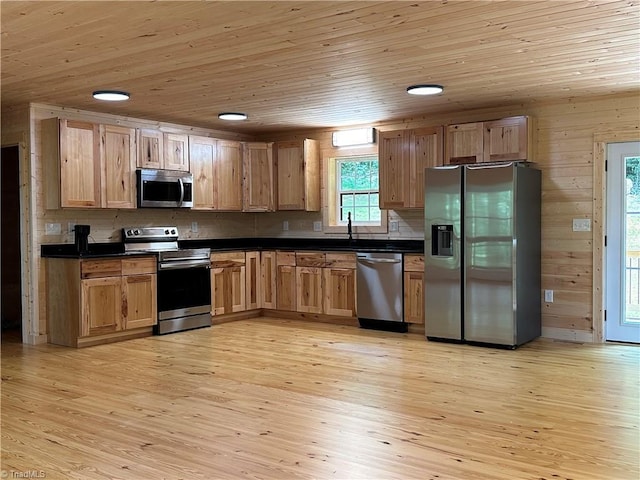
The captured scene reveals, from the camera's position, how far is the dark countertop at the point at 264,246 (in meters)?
6.13

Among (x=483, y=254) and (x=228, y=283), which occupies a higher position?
(x=483, y=254)

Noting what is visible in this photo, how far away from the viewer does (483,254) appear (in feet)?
18.9

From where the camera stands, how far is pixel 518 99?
5965mm

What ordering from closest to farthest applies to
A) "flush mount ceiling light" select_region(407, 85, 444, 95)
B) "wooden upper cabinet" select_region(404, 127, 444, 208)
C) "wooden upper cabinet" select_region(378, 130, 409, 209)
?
"flush mount ceiling light" select_region(407, 85, 444, 95) < "wooden upper cabinet" select_region(404, 127, 444, 208) < "wooden upper cabinet" select_region(378, 130, 409, 209)

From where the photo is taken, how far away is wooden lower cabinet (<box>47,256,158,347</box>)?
5.87m

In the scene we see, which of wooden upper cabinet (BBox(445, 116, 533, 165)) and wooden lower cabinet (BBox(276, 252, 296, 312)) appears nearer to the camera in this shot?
wooden upper cabinet (BBox(445, 116, 533, 165))

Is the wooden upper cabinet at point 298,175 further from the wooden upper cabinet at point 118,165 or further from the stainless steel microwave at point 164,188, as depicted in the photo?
the wooden upper cabinet at point 118,165

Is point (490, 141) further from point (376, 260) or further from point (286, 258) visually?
point (286, 258)

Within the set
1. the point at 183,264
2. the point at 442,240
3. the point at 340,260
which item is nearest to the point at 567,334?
the point at 442,240

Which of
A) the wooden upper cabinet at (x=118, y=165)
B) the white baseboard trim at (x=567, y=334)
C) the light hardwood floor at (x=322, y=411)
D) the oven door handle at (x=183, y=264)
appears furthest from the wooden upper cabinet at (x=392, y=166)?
the wooden upper cabinet at (x=118, y=165)

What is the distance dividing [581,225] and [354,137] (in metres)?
2.86

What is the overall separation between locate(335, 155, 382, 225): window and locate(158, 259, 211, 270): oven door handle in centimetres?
183

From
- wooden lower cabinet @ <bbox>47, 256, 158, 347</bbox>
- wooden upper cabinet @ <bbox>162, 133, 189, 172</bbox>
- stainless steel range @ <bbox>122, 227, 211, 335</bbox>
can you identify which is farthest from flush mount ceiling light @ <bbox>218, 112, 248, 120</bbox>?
wooden lower cabinet @ <bbox>47, 256, 158, 347</bbox>

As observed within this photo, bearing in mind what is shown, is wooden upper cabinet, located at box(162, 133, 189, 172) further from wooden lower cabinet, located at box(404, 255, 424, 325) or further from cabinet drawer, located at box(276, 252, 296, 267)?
wooden lower cabinet, located at box(404, 255, 424, 325)
